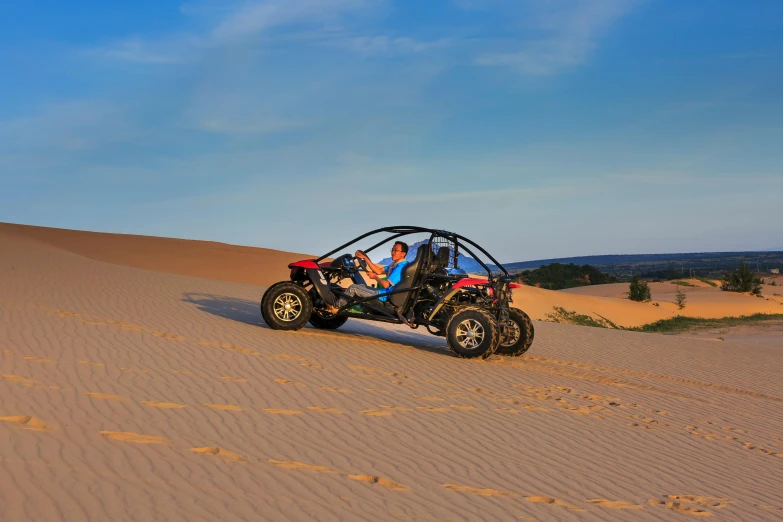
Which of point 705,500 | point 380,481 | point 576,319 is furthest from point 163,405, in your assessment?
point 576,319

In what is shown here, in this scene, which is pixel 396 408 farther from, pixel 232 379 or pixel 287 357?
pixel 287 357

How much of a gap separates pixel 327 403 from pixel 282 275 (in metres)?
28.7

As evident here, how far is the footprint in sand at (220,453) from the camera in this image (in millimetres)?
6047

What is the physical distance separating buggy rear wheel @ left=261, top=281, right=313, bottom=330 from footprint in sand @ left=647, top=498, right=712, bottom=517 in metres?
7.65

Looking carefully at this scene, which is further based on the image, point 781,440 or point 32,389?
point 781,440

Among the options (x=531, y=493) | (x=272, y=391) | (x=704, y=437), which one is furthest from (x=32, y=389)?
(x=704, y=437)

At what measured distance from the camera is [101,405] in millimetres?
7242

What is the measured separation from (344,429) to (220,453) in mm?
1492

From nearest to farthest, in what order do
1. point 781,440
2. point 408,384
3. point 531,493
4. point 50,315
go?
point 531,493
point 781,440
point 408,384
point 50,315

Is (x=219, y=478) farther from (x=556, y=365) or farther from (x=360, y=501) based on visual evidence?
(x=556, y=365)

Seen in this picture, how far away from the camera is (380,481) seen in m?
5.95

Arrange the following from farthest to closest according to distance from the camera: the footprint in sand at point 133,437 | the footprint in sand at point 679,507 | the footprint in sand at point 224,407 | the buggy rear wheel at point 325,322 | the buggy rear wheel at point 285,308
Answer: the buggy rear wheel at point 325,322 → the buggy rear wheel at point 285,308 → the footprint in sand at point 224,407 → the footprint in sand at point 133,437 → the footprint in sand at point 679,507

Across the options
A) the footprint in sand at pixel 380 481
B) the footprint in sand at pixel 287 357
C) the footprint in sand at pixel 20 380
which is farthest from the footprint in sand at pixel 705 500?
the footprint in sand at pixel 20 380

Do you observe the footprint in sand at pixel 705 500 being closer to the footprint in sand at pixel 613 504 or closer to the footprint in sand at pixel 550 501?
the footprint in sand at pixel 613 504
